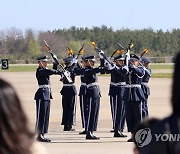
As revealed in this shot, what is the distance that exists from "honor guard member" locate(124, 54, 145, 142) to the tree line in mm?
75579

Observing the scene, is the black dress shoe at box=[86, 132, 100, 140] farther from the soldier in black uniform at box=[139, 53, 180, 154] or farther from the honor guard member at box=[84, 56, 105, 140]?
the soldier in black uniform at box=[139, 53, 180, 154]

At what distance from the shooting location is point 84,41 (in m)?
98.3

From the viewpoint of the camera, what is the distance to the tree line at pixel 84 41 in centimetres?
9775

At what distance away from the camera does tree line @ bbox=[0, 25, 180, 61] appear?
97750 millimetres

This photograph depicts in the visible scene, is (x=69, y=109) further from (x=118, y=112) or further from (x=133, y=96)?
(x=133, y=96)

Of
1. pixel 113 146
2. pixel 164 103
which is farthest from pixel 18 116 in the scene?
pixel 164 103

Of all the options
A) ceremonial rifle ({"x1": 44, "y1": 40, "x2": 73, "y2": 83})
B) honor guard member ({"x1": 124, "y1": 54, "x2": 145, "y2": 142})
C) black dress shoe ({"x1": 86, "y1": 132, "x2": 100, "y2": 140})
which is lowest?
black dress shoe ({"x1": 86, "y1": 132, "x2": 100, "y2": 140})

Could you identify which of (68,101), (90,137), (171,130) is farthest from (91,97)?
(171,130)

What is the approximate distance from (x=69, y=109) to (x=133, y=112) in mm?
2573

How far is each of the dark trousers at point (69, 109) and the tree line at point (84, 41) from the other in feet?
240

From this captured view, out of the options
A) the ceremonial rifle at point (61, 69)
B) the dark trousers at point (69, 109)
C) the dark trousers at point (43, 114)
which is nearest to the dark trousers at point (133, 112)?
the ceremonial rifle at point (61, 69)

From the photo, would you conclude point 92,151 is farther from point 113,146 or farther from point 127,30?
point 127,30

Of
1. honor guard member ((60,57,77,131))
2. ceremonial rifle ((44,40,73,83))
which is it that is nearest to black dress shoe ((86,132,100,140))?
ceremonial rifle ((44,40,73,83))

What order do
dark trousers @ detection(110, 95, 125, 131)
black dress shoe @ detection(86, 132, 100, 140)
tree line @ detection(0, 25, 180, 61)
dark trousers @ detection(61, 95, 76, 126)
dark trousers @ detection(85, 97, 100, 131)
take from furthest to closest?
tree line @ detection(0, 25, 180, 61) → dark trousers @ detection(61, 95, 76, 126) → dark trousers @ detection(110, 95, 125, 131) → dark trousers @ detection(85, 97, 100, 131) → black dress shoe @ detection(86, 132, 100, 140)
